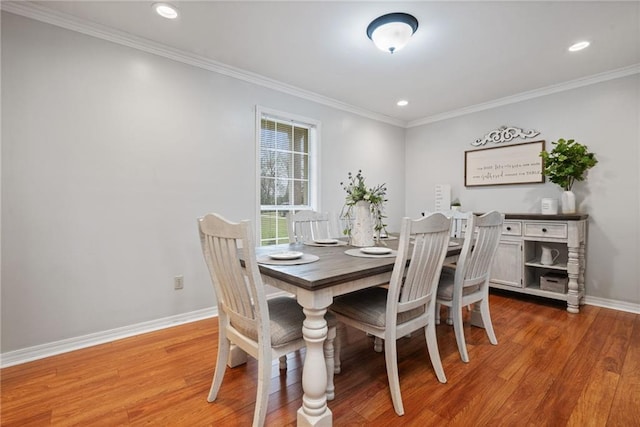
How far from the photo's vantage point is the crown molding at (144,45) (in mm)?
2072

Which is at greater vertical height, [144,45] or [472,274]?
[144,45]

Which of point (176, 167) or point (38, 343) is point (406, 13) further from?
point (38, 343)

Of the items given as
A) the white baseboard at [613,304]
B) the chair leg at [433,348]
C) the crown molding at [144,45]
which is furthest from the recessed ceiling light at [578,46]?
the chair leg at [433,348]

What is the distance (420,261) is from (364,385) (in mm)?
823

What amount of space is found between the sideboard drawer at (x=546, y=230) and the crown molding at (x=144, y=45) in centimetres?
271

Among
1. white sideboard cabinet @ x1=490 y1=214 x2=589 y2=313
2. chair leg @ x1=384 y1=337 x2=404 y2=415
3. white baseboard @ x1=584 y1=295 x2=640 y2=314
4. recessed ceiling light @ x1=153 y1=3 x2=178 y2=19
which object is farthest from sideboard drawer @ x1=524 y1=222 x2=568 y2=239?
recessed ceiling light @ x1=153 y1=3 x2=178 y2=19

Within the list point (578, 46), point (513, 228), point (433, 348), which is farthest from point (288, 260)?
point (578, 46)

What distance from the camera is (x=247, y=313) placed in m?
1.43

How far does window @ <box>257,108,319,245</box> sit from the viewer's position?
3.37 m

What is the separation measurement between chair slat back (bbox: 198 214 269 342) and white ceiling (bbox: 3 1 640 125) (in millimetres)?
1669

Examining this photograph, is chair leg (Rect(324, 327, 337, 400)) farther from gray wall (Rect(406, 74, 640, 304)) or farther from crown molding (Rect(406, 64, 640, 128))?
crown molding (Rect(406, 64, 640, 128))

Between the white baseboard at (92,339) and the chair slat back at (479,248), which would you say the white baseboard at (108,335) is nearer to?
the white baseboard at (92,339)

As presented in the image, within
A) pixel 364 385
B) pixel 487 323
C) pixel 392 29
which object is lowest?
pixel 364 385

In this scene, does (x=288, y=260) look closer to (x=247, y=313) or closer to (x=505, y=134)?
(x=247, y=313)
